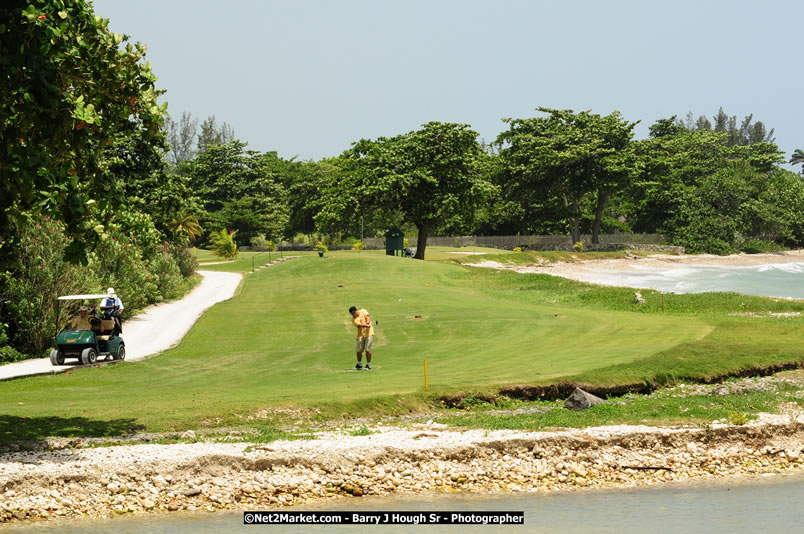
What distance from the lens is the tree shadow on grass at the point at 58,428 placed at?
18141mm

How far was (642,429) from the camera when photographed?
20172mm

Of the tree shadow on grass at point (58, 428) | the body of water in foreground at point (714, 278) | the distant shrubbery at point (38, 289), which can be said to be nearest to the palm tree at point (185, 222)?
the distant shrubbery at point (38, 289)

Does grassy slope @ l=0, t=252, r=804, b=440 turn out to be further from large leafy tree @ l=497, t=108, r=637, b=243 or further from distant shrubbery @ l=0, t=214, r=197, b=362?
large leafy tree @ l=497, t=108, r=637, b=243

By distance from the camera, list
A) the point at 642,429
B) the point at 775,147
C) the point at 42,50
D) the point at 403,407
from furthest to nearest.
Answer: the point at 775,147, the point at 403,407, the point at 642,429, the point at 42,50

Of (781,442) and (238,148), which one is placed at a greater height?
(238,148)

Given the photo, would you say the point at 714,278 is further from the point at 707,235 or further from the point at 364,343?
the point at 364,343

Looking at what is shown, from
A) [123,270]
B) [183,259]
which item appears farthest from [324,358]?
[183,259]

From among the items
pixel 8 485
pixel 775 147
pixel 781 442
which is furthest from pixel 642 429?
pixel 775 147

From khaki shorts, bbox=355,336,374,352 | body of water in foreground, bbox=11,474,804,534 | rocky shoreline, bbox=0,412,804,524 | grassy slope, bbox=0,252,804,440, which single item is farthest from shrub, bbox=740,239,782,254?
body of water in foreground, bbox=11,474,804,534

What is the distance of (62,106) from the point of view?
52.3ft

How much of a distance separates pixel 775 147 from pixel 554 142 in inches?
2687

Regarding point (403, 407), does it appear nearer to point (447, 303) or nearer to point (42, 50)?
point (42, 50)

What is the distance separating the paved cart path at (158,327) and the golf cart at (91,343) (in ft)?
1.45

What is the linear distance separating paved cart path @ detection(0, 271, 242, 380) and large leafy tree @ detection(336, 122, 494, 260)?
19389 mm
